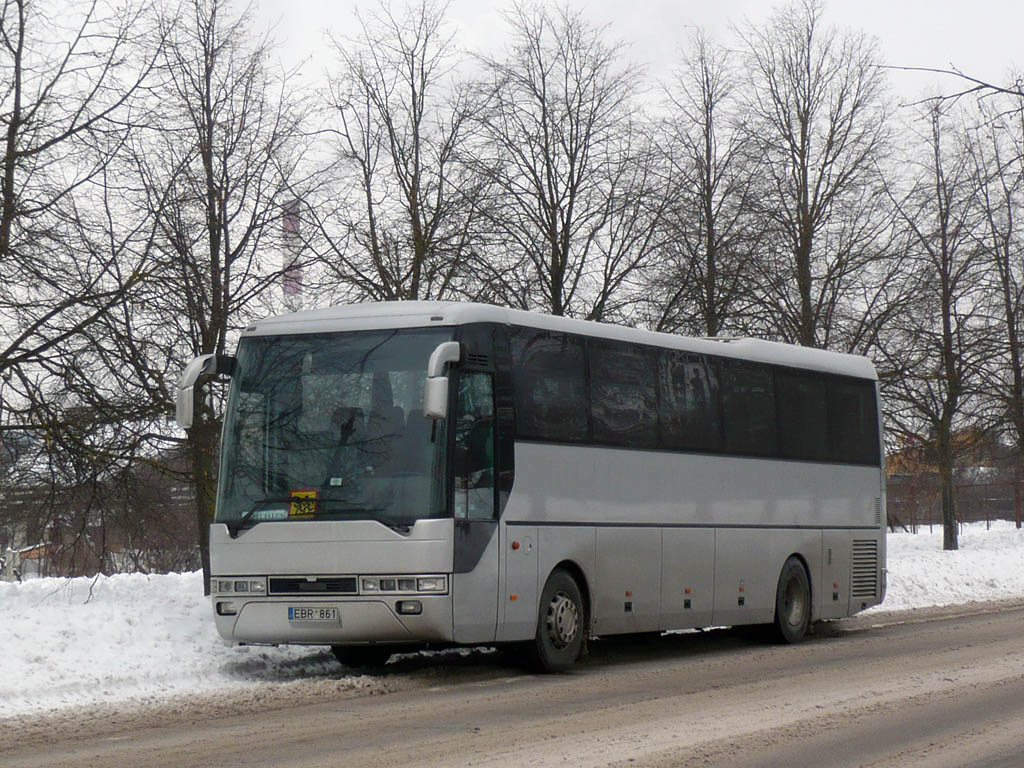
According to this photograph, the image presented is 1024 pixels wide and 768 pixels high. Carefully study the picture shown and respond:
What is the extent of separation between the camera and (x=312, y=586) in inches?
533

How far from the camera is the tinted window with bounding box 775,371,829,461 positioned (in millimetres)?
18797

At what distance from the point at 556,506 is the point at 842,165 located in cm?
1843

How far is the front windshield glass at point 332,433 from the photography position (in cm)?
1341

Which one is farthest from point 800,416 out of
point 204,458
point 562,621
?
point 204,458

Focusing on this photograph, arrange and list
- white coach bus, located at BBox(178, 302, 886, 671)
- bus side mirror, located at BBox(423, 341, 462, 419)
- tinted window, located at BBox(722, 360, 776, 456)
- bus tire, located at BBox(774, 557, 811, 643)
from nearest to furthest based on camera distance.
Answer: bus side mirror, located at BBox(423, 341, 462, 419) < white coach bus, located at BBox(178, 302, 886, 671) < tinted window, located at BBox(722, 360, 776, 456) < bus tire, located at BBox(774, 557, 811, 643)

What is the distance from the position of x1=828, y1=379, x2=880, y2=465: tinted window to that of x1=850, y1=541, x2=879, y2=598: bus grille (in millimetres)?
1177

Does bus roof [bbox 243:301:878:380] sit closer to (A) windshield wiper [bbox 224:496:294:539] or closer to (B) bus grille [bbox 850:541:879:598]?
(A) windshield wiper [bbox 224:496:294:539]

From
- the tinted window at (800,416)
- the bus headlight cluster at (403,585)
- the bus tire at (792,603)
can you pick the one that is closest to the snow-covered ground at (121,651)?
the bus headlight cluster at (403,585)

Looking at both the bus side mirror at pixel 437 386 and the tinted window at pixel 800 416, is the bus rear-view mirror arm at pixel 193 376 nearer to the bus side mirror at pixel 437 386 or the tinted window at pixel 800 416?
the bus side mirror at pixel 437 386

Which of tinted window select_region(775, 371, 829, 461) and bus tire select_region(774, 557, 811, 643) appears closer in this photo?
bus tire select_region(774, 557, 811, 643)

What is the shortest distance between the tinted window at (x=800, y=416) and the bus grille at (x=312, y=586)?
7.23m

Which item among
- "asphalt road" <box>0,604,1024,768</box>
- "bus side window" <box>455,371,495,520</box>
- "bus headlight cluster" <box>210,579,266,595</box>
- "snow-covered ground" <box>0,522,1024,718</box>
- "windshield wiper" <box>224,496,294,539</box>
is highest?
"bus side window" <box>455,371,495,520</box>

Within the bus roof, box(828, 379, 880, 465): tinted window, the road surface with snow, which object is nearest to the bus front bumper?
the road surface with snow

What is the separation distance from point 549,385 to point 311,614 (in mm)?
3282
